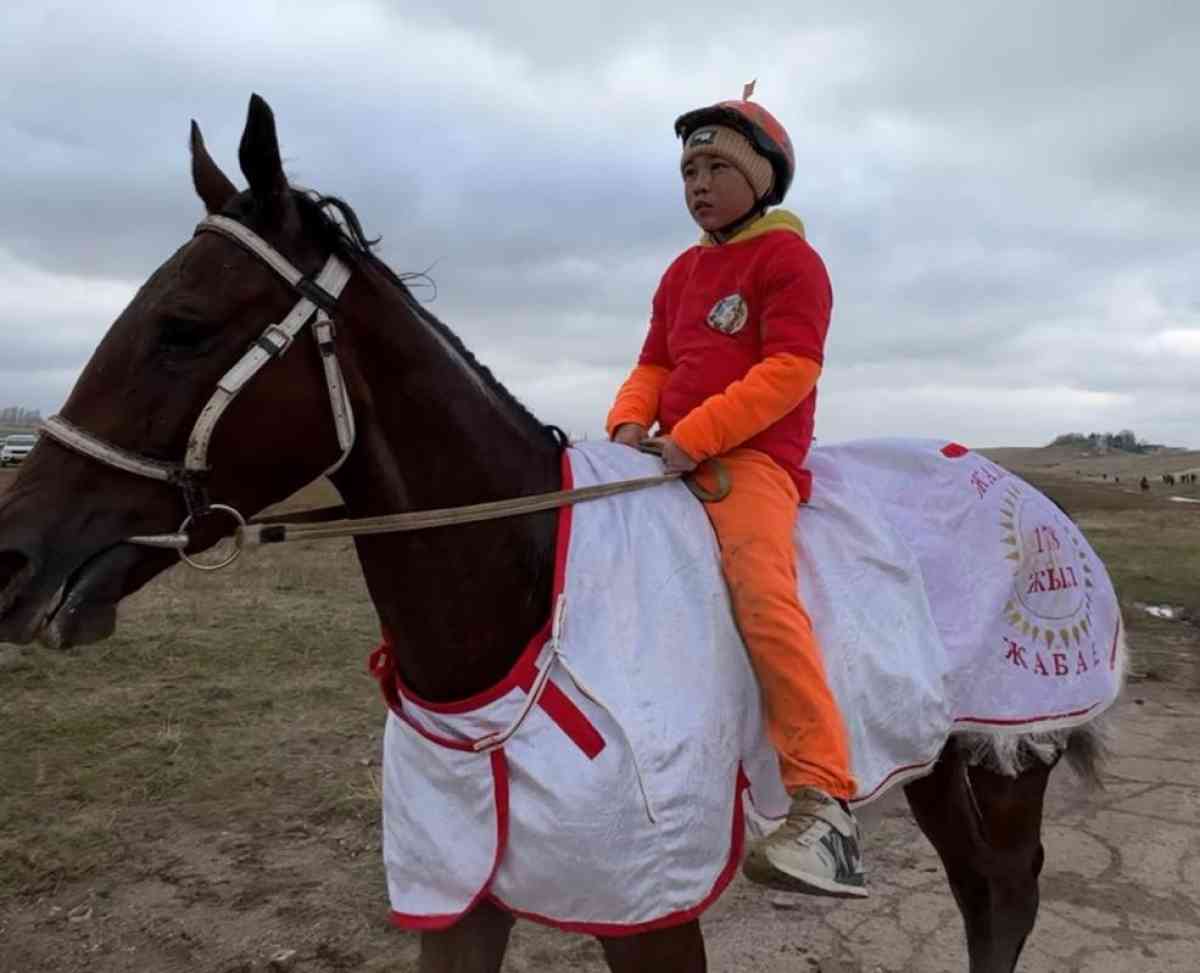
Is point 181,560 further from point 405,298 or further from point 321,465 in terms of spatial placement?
point 405,298

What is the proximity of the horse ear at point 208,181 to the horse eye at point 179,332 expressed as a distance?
342mm

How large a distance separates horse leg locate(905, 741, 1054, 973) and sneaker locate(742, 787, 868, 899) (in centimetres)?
118

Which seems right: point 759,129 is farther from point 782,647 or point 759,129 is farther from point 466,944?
point 466,944

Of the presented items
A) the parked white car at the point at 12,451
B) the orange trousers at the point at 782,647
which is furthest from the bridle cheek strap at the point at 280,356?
the parked white car at the point at 12,451

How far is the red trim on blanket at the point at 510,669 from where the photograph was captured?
6.60 feet

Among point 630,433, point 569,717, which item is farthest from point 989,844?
point 569,717

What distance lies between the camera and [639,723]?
6.48ft

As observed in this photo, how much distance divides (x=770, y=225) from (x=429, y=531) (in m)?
1.31

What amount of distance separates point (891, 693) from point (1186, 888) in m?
2.54

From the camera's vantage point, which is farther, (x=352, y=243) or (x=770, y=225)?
(x=770, y=225)

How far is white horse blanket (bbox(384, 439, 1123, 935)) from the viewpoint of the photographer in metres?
1.96

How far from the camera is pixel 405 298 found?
83.2 inches

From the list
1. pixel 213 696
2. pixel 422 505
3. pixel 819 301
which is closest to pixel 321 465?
pixel 422 505

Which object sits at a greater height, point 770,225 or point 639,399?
point 770,225
